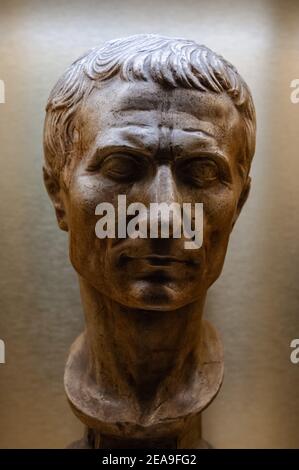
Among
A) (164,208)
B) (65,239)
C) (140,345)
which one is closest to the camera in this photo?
(164,208)

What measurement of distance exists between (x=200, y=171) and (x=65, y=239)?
29.6 inches

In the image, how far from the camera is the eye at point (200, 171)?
1.30 meters

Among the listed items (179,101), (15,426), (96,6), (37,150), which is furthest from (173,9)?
(15,426)

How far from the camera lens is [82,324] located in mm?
1931

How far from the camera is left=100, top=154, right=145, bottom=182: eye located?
1285mm

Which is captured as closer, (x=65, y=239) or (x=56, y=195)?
(x=56, y=195)

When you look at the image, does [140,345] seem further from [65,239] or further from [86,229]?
[65,239]

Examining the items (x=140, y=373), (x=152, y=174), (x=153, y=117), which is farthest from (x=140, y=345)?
(x=153, y=117)

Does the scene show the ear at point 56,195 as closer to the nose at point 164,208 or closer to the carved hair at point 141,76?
the carved hair at point 141,76

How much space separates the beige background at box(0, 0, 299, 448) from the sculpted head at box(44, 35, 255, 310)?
555 mm

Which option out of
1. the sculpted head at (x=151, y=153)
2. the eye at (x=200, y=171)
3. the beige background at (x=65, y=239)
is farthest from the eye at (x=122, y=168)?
the beige background at (x=65, y=239)

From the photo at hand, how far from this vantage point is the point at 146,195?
4.15 ft

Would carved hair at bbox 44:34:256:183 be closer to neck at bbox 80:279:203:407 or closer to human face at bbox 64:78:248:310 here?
human face at bbox 64:78:248:310

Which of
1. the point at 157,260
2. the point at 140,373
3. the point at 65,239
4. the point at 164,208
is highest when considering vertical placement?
the point at 164,208
